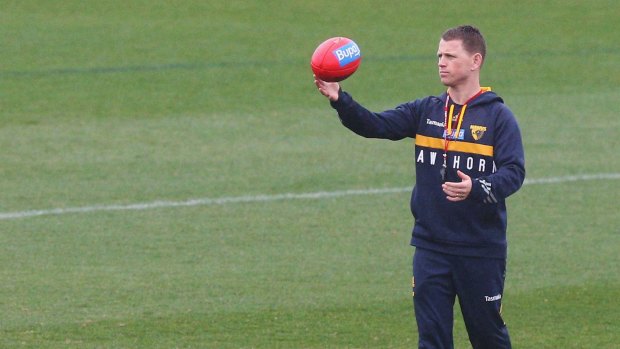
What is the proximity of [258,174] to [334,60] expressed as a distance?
7.16m

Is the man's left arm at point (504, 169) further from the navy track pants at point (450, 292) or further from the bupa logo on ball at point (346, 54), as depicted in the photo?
the bupa logo on ball at point (346, 54)

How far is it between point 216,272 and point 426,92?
925cm

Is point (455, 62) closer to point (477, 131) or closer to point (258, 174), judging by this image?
point (477, 131)

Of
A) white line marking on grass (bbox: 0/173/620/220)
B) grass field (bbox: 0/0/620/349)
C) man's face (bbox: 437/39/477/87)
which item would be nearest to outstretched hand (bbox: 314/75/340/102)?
man's face (bbox: 437/39/477/87)

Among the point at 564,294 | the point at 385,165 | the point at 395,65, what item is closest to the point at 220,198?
the point at 385,165

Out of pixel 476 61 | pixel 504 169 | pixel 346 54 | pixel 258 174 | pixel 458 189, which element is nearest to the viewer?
pixel 458 189

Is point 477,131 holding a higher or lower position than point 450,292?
higher

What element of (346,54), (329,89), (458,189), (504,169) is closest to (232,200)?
(346,54)

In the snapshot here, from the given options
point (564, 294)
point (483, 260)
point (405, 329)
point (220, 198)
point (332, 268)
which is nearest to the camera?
point (483, 260)

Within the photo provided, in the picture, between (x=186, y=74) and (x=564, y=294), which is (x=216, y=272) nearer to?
Result: (x=564, y=294)

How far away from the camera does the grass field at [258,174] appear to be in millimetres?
9172

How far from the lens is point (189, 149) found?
15320mm

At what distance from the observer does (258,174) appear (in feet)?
46.3

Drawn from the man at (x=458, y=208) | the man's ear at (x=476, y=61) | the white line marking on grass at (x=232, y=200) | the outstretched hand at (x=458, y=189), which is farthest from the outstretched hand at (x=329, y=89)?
the white line marking on grass at (x=232, y=200)
